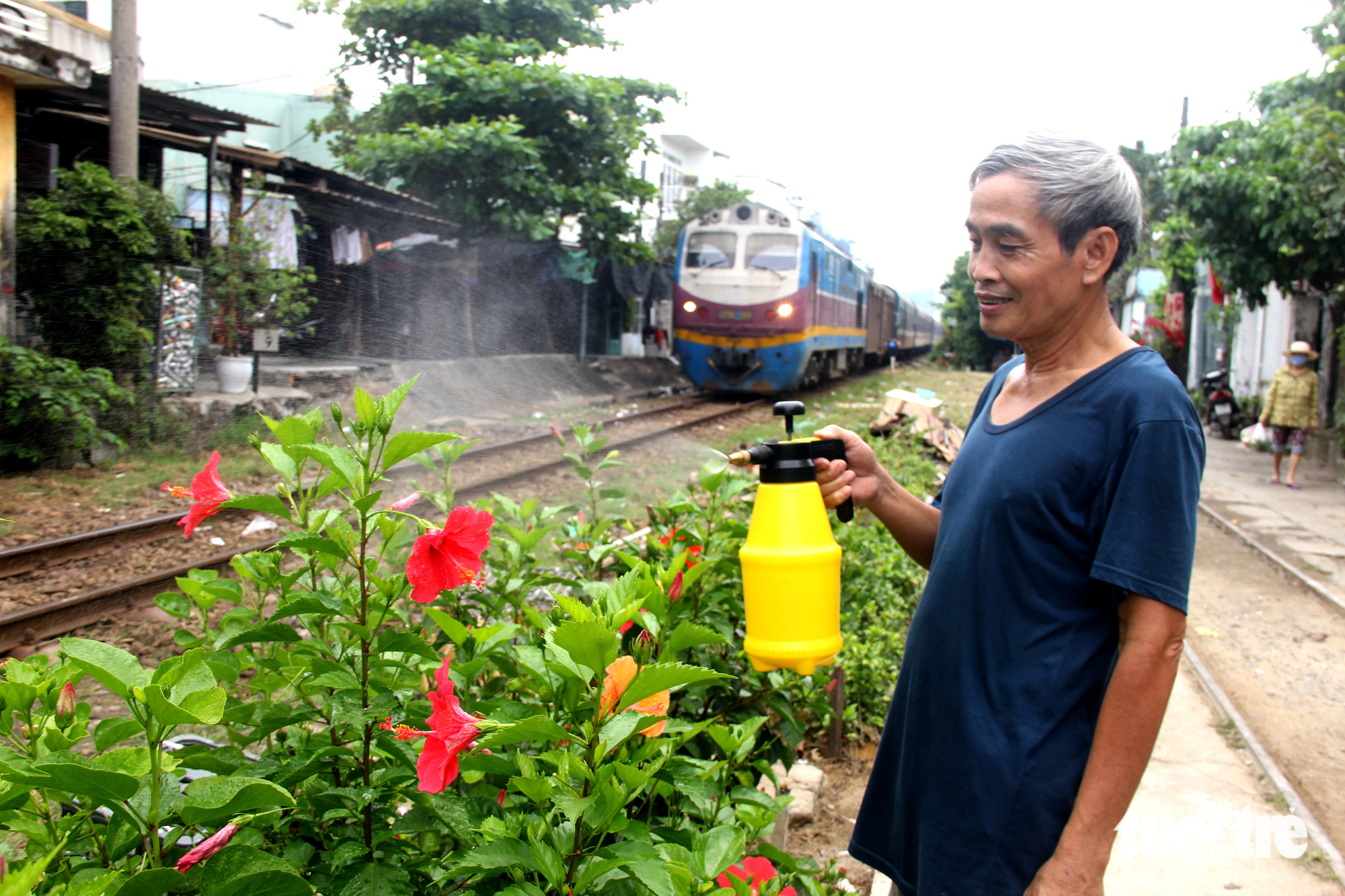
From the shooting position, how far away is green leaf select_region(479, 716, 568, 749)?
3.36 ft

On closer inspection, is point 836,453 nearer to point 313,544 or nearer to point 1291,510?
point 313,544

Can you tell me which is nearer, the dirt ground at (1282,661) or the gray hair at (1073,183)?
the gray hair at (1073,183)

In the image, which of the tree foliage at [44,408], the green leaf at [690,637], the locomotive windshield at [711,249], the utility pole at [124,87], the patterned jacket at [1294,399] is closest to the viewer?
the green leaf at [690,637]

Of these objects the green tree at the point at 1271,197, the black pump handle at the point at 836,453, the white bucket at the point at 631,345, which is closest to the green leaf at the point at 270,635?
the black pump handle at the point at 836,453

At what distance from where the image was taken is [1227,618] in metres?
5.97

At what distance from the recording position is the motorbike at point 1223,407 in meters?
15.7

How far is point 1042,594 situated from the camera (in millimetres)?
1439

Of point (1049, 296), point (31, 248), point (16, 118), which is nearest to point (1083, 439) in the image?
point (1049, 296)

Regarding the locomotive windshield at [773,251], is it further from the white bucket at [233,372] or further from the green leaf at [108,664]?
the green leaf at [108,664]

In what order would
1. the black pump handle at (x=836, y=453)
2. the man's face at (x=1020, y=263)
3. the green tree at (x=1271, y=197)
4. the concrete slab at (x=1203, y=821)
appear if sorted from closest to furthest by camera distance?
the man's face at (x=1020, y=263) < the black pump handle at (x=836, y=453) < the concrete slab at (x=1203, y=821) < the green tree at (x=1271, y=197)

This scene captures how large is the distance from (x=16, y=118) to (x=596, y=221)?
837 cm

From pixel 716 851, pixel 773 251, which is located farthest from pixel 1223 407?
pixel 716 851

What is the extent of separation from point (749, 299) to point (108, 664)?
15.0 metres

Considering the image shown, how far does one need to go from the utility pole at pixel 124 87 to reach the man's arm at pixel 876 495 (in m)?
8.75
